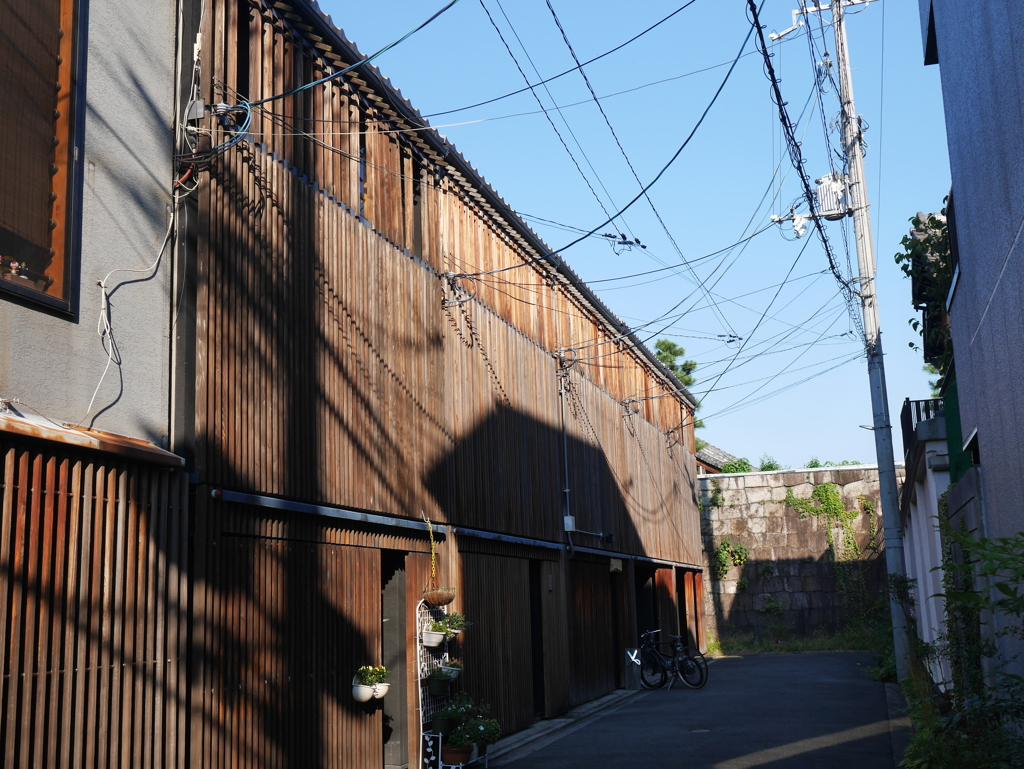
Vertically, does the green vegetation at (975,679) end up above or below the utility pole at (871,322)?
below

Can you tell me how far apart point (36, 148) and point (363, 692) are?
18.5ft

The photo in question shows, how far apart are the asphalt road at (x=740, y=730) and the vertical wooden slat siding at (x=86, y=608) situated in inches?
213

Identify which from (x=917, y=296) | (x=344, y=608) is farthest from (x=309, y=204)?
(x=917, y=296)

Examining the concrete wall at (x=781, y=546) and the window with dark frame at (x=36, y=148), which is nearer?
the window with dark frame at (x=36, y=148)

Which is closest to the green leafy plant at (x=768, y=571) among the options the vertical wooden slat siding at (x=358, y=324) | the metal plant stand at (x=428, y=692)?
the vertical wooden slat siding at (x=358, y=324)

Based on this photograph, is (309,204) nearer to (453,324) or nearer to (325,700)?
(453,324)

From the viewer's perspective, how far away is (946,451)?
13.4 m

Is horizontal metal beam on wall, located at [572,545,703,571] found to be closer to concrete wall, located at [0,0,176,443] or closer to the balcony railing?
the balcony railing

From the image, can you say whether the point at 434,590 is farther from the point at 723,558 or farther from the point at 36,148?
the point at 723,558

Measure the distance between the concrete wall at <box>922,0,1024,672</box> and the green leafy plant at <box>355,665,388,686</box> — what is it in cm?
575

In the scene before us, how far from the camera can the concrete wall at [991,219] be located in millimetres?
6344

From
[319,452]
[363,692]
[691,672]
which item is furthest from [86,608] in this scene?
[691,672]

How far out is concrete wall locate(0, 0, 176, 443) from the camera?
20.7ft

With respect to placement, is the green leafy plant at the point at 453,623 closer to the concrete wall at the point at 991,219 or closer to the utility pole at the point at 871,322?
the concrete wall at the point at 991,219
